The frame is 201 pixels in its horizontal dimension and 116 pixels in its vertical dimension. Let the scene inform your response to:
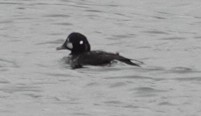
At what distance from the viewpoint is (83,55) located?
57.4 feet

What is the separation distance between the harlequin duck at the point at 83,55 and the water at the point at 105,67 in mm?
139

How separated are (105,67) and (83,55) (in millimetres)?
724

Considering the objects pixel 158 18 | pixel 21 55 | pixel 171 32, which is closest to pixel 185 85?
pixel 21 55

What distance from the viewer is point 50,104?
14.3 metres

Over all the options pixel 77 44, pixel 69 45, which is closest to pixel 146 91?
pixel 77 44

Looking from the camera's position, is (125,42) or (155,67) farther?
(125,42)

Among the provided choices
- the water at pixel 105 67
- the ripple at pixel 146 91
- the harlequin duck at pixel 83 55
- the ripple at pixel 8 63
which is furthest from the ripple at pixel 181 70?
the ripple at pixel 8 63

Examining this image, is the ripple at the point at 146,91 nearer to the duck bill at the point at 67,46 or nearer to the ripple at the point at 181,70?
the ripple at the point at 181,70

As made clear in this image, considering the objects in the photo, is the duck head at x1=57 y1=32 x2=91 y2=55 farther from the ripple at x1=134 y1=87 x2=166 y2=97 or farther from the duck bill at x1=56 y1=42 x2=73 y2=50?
the ripple at x1=134 y1=87 x2=166 y2=97

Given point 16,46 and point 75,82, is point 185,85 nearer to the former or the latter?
point 75,82

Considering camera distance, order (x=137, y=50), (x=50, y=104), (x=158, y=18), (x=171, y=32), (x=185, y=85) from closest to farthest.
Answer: (x=50, y=104), (x=185, y=85), (x=137, y=50), (x=171, y=32), (x=158, y=18)

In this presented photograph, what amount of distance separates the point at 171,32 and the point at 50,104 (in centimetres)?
715

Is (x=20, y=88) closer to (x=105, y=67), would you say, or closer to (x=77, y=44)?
(x=105, y=67)

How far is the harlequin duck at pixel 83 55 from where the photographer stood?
55.3 ft
